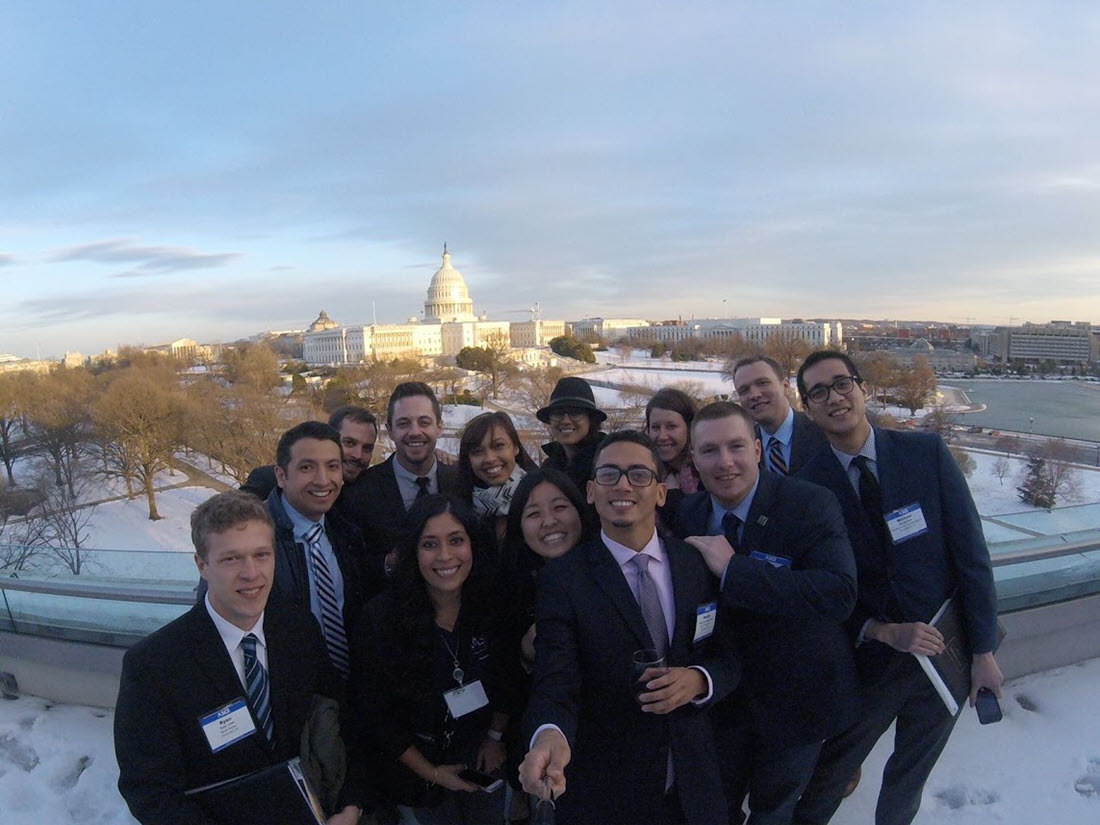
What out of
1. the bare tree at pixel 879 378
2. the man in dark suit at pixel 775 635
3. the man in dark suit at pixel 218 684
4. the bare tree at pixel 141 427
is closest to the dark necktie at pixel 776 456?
the man in dark suit at pixel 775 635

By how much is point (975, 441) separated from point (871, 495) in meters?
40.2

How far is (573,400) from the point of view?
3.64 meters

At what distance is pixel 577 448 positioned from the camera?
12.2 ft

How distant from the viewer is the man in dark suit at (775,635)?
2385 millimetres

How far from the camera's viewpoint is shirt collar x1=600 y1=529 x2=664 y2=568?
7.25 feet

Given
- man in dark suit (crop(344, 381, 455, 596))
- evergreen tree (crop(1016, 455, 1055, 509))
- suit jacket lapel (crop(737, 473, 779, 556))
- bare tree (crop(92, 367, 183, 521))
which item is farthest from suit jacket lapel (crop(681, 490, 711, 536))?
bare tree (crop(92, 367, 183, 521))

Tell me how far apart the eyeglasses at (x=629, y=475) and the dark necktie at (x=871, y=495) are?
1.06 metres

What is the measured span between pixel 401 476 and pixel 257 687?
1.57 metres

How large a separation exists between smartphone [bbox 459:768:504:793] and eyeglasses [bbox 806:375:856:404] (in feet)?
6.36

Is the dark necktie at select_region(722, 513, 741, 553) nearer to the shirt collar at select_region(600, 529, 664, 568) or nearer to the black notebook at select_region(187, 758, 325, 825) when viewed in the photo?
the shirt collar at select_region(600, 529, 664, 568)

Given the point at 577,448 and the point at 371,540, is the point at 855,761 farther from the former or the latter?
the point at 371,540

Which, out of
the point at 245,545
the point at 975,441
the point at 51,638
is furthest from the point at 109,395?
the point at 975,441

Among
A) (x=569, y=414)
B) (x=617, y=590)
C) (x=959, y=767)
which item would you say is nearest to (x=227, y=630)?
(x=617, y=590)

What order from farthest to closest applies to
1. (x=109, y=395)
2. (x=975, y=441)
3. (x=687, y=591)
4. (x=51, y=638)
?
(x=975, y=441), (x=109, y=395), (x=51, y=638), (x=687, y=591)
